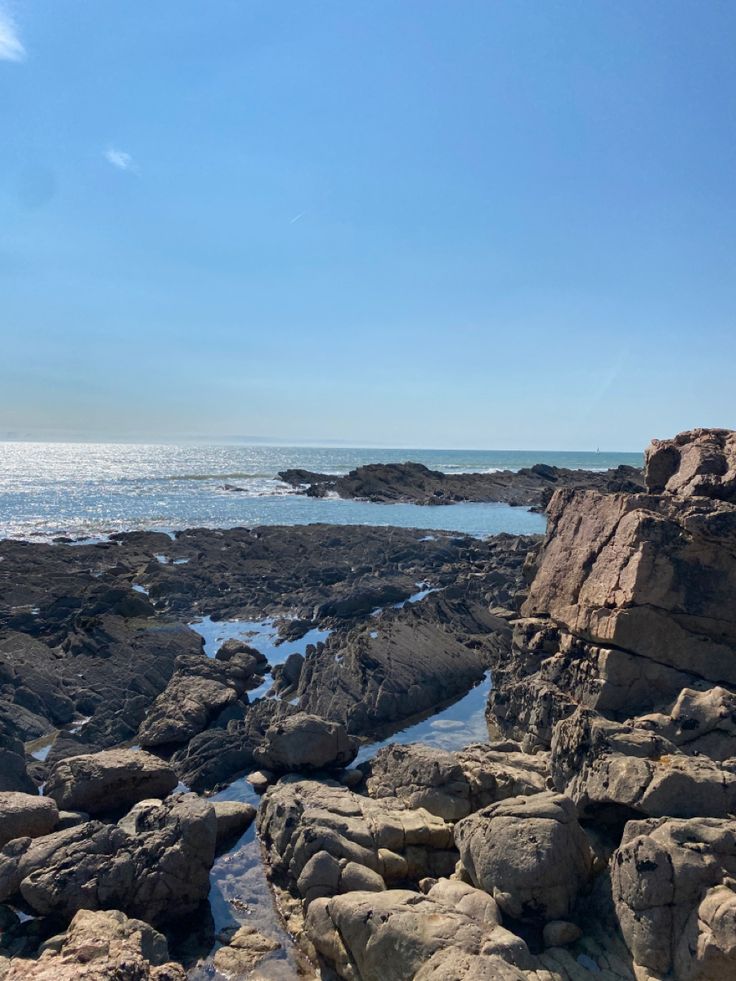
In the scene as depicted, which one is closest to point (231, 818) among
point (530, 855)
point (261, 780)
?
point (261, 780)

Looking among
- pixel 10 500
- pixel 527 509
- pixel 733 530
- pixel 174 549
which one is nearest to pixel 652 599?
pixel 733 530

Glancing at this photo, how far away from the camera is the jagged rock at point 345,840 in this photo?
26.9ft

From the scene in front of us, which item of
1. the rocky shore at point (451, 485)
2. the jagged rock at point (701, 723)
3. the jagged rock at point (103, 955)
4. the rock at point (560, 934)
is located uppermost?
the rocky shore at point (451, 485)

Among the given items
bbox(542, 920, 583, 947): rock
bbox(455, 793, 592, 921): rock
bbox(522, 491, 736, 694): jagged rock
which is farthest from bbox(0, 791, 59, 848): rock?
bbox(522, 491, 736, 694): jagged rock

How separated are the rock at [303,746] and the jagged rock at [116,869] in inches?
108

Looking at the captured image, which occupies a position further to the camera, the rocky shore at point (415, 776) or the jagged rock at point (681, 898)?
the rocky shore at point (415, 776)

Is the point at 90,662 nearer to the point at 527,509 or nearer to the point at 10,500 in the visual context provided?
the point at 527,509

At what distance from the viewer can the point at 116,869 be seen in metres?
7.88

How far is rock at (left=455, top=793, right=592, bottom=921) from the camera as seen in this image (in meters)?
7.10

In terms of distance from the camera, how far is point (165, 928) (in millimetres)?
7926

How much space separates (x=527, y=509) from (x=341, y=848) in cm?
5135

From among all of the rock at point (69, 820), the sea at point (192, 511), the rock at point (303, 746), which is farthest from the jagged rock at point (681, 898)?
the sea at point (192, 511)

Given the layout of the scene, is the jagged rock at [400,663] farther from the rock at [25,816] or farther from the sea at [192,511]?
the sea at [192,511]

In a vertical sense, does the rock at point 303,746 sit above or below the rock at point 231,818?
above
